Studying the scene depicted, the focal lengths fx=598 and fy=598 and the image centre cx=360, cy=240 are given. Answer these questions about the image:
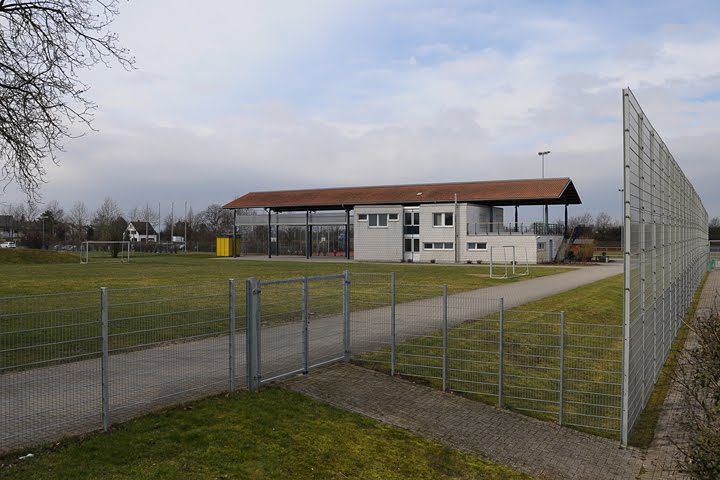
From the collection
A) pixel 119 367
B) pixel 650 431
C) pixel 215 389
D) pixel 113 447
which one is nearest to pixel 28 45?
pixel 119 367

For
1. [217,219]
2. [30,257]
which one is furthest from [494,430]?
[217,219]

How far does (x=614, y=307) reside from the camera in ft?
65.9

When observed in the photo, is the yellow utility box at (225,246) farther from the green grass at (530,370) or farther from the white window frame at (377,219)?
the green grass at (530,370)

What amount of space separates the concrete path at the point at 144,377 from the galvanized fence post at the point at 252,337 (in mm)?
316

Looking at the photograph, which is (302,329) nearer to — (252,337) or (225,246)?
(252,337)

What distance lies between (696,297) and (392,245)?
29822 mm

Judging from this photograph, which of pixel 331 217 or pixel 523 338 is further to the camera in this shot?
pixel 331 217

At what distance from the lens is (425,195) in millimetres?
54875

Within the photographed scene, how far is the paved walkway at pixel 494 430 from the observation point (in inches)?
275

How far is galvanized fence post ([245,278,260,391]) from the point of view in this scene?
8109 mm

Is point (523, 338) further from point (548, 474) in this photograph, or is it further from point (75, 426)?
point (75, 426)

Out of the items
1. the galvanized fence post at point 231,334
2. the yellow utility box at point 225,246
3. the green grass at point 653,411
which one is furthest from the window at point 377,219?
the galvanized fence post at point 231,334

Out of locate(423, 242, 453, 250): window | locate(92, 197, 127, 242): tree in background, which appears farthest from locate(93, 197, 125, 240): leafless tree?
locate(423, 242, 453, 250): window

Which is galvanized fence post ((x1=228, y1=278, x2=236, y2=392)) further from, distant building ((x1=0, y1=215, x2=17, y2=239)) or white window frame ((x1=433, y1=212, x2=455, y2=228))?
distant building ((x1=0, y1=215, x2=17, y2=239))
